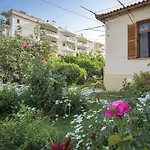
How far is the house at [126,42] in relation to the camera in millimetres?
A: 8661

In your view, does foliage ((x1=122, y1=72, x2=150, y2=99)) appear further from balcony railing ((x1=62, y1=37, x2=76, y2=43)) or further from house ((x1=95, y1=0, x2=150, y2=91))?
balcony railing ((x1=62, y1=37, x2=76, y2=43))

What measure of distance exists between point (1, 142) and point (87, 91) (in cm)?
344

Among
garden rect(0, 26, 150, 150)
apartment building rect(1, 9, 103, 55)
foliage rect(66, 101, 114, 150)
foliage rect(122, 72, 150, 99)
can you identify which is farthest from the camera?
apartment building rect(1, 9, 103, 55)

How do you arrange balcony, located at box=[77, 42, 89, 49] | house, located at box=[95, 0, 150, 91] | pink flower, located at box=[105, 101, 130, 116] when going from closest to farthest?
pink flower, located at box=[105, 101, 130, 116] < house, located at box=[95, 0, 150, 91] < balcony, located at box=[77, 42, 89, 49]

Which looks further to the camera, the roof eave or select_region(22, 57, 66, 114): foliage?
the roof eave

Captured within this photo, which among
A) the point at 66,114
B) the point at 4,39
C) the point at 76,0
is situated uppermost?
the point at 76,0

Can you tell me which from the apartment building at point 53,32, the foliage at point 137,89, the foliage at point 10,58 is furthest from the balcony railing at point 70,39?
the foliage at point 137,89

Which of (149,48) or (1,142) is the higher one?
(149,48)

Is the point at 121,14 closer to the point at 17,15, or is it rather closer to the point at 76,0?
the point at 76,0

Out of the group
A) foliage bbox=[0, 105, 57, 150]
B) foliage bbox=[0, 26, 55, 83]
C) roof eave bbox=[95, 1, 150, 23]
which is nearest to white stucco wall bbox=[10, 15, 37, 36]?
foliage bbox=[0, 26, 55, 83]

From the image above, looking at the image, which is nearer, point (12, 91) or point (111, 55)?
point (12, 91)

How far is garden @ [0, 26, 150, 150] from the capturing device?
1.45 m

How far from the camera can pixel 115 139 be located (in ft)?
3.69

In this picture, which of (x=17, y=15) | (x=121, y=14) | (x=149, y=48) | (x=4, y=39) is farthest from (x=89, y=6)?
(x=17, y=15)
